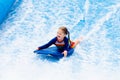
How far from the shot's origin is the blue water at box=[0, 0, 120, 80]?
12.5ft

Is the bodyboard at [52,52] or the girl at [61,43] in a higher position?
A: the girl at [61,43]

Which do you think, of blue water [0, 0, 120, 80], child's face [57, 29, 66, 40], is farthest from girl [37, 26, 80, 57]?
blue water [0, 0, 120, 80]

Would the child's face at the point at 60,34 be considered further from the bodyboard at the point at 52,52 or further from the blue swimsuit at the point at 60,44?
the bodyboard at the point at 52,52

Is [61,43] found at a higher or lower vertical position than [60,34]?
lower

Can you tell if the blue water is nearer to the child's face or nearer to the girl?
the girl

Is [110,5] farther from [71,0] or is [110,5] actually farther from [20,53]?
[20,53]

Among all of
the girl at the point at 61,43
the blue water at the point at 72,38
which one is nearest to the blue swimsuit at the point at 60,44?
the girl at the point at 61,43

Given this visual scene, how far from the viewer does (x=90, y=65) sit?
3.98 m

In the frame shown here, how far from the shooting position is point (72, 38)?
4.66 metres

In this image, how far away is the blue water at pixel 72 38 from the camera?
382cm

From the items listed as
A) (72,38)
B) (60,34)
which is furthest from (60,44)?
(72,38)

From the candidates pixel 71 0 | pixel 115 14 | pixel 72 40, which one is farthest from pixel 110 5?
pixel 72 40

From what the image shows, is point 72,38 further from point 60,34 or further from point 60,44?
point 60,34

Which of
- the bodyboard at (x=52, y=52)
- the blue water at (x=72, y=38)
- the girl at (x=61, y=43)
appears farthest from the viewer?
the girl at (x=61, y=43)
